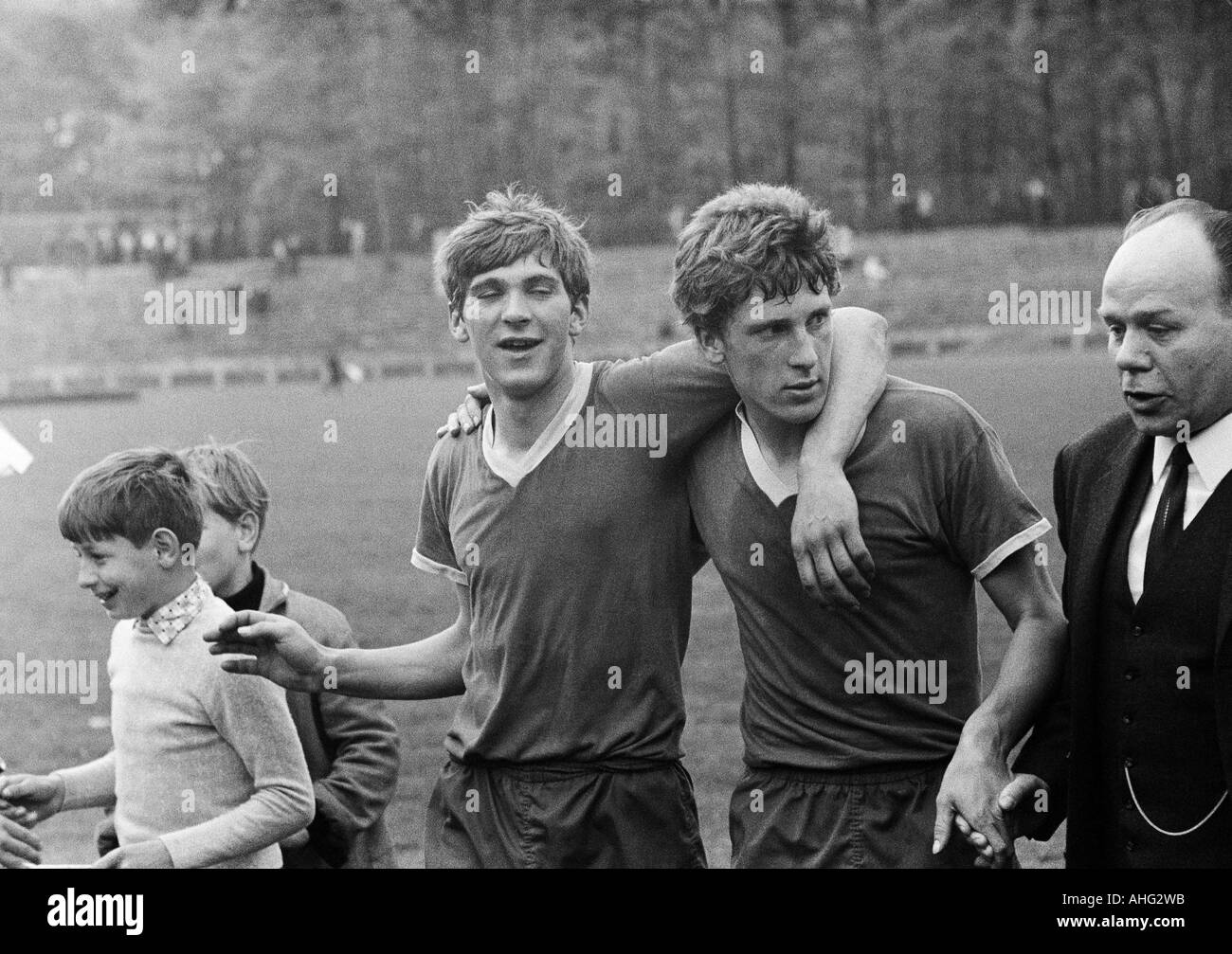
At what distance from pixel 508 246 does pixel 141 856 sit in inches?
45.2

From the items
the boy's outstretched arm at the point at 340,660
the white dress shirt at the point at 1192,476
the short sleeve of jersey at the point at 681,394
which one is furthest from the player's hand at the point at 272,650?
the white dress shirt at the point at 1192,476

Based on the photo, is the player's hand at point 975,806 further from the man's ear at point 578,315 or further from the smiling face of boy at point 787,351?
the man's ear at point 578,315

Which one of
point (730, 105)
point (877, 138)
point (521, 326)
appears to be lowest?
point (521, 326)

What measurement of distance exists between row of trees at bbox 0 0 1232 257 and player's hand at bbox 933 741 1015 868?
177 cm

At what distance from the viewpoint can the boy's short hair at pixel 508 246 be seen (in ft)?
8.80

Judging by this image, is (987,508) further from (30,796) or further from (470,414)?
(30,796)

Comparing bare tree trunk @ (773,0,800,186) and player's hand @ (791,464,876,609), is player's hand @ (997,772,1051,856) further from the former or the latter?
bare tree trunk @ (773,0,800,186)

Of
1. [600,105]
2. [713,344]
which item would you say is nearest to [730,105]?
[600,105]

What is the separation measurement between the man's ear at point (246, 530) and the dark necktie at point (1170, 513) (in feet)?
5.03

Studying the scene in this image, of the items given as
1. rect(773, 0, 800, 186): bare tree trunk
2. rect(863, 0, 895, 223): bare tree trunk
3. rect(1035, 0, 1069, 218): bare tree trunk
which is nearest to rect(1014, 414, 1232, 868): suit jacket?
rect(773, 0, 800, 186): bare tree trunk

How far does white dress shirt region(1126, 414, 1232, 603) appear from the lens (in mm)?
2217

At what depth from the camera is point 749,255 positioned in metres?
2.46

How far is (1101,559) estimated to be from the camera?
229 centimetres
